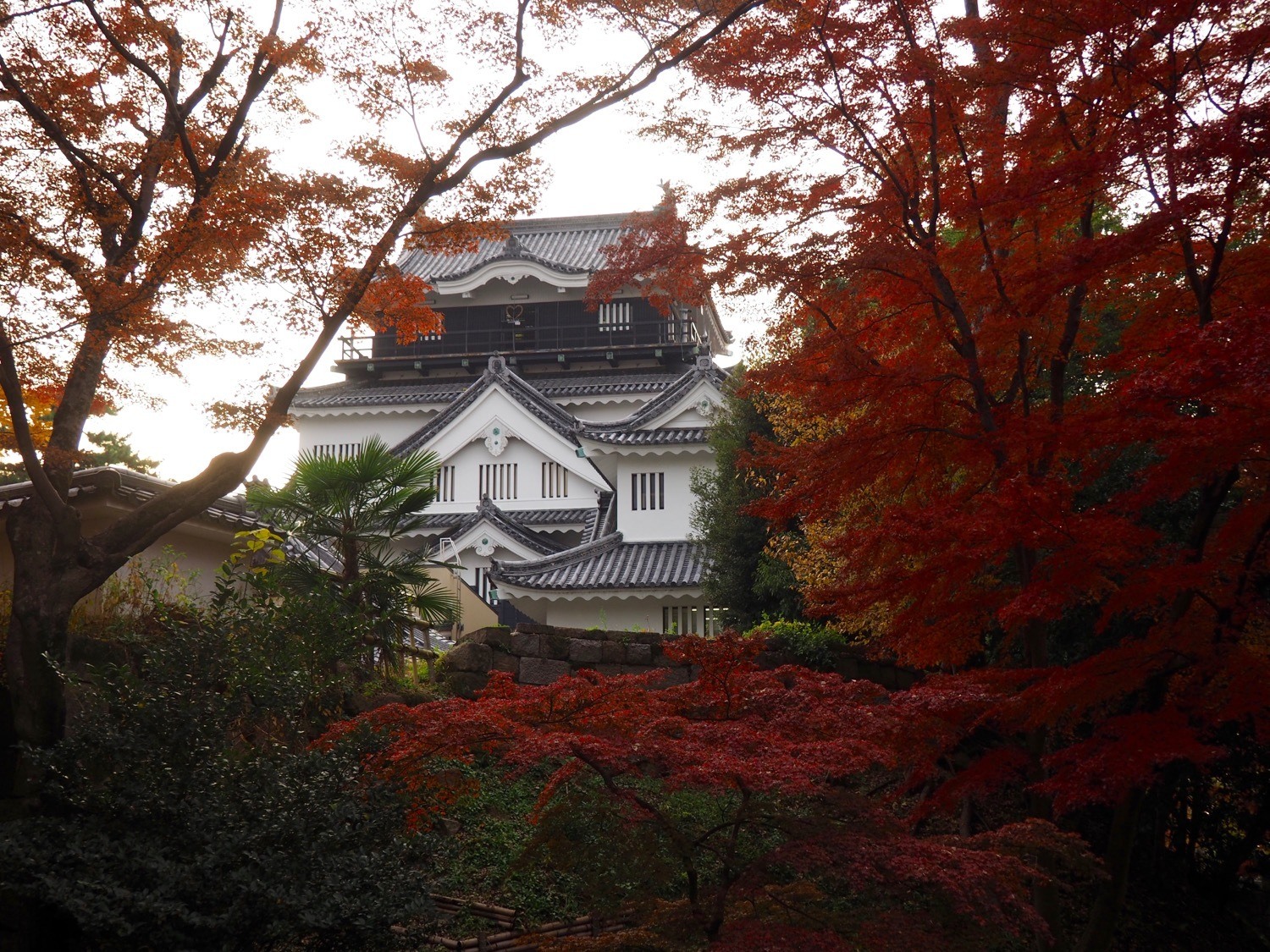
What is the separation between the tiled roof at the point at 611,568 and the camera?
19.1 metres

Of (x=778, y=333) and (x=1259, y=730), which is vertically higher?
(x=778, y=333)

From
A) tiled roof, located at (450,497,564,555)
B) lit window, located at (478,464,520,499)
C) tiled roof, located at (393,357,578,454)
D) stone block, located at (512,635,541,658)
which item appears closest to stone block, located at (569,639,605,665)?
stone block, located at (512,635,541,658)

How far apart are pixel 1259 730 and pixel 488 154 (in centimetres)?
637

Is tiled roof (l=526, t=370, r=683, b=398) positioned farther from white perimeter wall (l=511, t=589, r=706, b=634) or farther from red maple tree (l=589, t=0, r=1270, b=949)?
red maple tree (l=589, t=0, r=1270, b=949)

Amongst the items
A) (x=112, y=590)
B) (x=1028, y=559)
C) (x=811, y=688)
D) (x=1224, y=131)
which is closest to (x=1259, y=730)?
(x=1028, y=559)

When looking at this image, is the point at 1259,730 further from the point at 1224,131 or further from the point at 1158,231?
the point at 1224,131

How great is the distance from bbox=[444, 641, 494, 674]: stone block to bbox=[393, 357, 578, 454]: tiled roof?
571 inches

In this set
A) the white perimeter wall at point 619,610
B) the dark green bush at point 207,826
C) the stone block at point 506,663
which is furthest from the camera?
the white perimeter wall at point 619,610

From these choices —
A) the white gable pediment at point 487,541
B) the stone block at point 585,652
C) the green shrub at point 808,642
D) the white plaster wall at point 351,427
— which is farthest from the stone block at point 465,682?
the white plaster wall at point 351,427

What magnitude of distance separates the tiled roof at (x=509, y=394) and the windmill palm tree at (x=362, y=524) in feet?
48.9

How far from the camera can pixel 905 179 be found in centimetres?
754

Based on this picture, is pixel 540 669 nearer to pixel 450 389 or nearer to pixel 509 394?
pixel 509 394

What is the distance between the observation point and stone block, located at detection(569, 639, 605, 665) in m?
12.4

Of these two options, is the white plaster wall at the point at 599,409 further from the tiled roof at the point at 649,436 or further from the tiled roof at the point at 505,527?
the tiled roof at the point at 649,436
